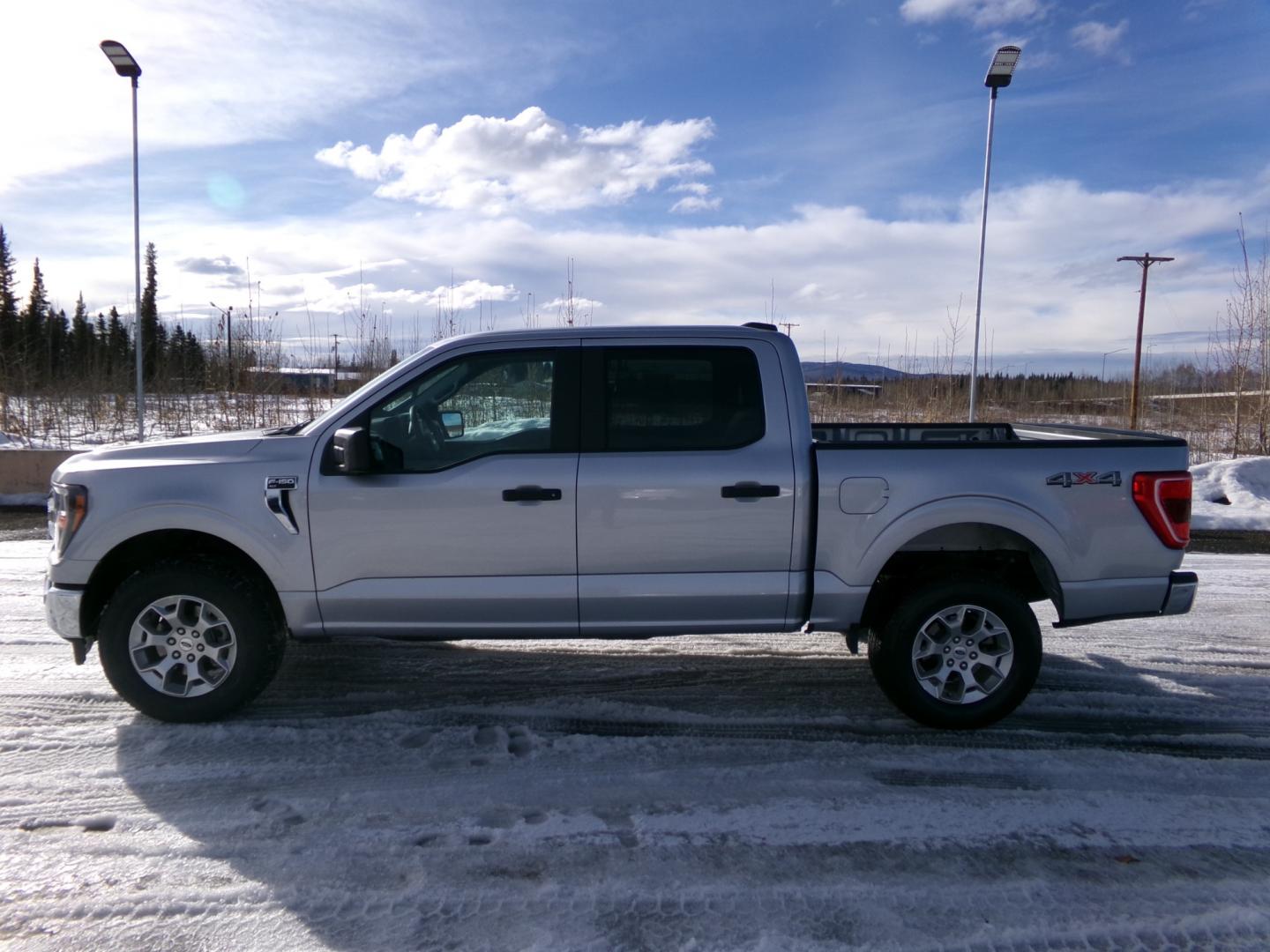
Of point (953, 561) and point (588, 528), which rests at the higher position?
point (588, 528)

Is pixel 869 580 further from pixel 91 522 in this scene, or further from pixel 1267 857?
pixel 91 522

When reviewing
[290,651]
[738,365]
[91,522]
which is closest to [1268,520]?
[738,365]

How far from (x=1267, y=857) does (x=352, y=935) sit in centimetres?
346

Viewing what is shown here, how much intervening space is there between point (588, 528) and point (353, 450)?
47.7 inches

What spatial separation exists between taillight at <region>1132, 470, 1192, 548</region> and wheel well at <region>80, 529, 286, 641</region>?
448 centimetres

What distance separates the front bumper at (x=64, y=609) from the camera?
450 centimetres

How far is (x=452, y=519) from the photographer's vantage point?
14.8 feet

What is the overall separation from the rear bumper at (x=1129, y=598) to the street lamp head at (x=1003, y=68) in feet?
35.4

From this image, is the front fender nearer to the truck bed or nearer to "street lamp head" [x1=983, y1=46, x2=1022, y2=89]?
the truck bed

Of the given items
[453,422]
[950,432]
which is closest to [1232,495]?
[950,432]

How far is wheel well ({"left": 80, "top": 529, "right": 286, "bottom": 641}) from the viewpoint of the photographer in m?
4.64

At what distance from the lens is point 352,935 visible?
293 cm

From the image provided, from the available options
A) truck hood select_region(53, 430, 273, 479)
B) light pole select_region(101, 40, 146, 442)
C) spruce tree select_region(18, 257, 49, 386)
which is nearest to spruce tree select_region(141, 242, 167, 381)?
spruce tree select_region(18, 257, 49, 386)

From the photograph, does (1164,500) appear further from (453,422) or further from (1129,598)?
(453,422)
